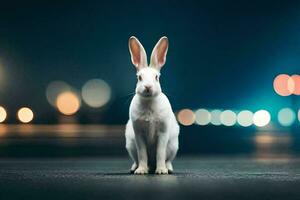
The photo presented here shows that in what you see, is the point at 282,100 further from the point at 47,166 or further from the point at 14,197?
the point at 14,197

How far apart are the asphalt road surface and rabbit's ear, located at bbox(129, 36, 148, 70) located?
1.66 metres

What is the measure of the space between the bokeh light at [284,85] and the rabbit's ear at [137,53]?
210 feet

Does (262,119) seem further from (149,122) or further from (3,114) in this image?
(149,122)

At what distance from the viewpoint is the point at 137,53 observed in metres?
15.4

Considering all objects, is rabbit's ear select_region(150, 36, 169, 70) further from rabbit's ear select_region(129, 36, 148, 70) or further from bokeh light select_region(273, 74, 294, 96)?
bokeh light select_region(273, 74, 294, 96)

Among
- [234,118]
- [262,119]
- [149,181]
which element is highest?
[149,181]

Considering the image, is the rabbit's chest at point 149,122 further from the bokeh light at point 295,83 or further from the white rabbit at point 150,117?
the bokeh light at point 295,83

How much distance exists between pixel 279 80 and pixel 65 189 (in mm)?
74343

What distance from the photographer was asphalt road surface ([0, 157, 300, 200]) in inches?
501

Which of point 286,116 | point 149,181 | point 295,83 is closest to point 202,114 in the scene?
point 295,83

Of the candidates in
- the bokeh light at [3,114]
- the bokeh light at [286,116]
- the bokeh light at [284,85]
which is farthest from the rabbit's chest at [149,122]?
the bokeh light at [284,85]

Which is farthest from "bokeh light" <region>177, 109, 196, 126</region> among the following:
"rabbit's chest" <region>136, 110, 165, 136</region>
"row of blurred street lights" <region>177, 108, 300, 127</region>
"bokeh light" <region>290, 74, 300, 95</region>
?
"rabbit's chest" <region>136, 110, 165, 136</region>

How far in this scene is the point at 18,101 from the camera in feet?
332

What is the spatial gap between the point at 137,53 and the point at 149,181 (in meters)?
2.10
